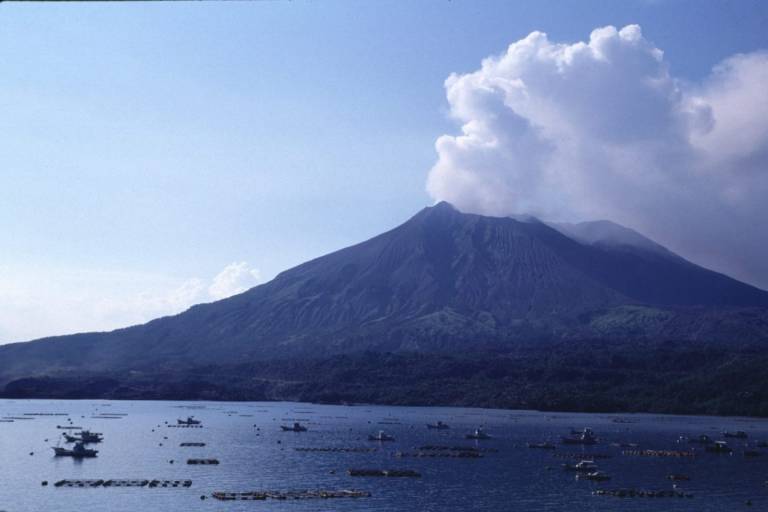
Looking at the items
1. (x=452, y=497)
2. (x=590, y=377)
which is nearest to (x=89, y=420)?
(x=452, y=497)

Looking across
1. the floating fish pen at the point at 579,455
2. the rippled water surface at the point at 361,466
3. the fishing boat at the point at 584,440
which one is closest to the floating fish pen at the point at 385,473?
the rippled water surface at the point at 361,466

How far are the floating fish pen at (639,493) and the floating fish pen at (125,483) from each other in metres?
30.3

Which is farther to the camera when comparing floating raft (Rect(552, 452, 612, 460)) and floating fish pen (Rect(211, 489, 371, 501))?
floating raft (Rect(552, 452, 612, 460))

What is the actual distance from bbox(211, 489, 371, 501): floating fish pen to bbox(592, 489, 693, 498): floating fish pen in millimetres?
17725

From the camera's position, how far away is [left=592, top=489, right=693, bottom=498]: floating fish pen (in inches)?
2425

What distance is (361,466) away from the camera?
246 feet

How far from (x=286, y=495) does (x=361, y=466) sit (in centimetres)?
1825

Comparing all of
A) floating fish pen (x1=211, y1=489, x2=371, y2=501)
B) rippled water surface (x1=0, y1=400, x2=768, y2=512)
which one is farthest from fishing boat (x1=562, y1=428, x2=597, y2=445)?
floating fish pen (x1=211, y1=489, x2=371, y2=501)

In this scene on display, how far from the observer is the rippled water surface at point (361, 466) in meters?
56.2

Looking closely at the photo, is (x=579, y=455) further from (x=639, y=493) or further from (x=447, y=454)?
(x=639, y=493)

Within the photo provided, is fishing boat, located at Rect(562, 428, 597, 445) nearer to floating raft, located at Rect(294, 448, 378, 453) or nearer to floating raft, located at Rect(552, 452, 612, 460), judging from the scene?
floating raft, located at Rect(552, 452, 612, 460)

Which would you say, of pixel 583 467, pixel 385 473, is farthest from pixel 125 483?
pixel 583 467

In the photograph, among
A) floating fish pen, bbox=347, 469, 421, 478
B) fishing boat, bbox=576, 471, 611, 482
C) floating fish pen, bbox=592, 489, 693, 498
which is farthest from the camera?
fishing boat, bbox=576, 471, 611, 482

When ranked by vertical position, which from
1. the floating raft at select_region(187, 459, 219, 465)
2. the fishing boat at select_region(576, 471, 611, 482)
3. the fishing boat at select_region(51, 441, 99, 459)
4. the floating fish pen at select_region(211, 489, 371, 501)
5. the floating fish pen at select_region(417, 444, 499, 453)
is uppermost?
the fishing boat at select_region(51, 441, 99, 459)
